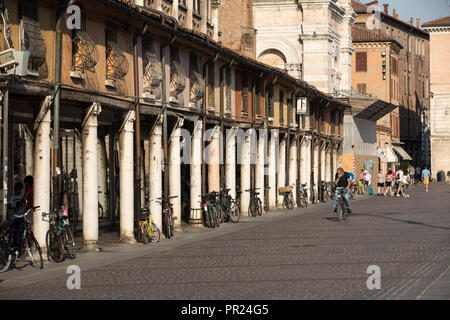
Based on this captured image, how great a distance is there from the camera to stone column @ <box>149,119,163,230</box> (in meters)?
26.3

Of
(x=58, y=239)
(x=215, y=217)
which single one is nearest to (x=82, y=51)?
(x=58, y=239)

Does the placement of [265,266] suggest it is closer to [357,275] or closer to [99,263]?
[357,275]

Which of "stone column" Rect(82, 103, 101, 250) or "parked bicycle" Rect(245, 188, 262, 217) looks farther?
"parked bicycle" Rect(245, 188, 262, 217)

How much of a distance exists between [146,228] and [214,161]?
9191 mm

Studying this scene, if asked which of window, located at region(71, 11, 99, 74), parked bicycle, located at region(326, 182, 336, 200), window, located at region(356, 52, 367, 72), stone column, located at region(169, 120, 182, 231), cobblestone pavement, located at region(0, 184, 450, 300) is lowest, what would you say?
cobblestone pavement, located at region(0, 184, 450, 300)

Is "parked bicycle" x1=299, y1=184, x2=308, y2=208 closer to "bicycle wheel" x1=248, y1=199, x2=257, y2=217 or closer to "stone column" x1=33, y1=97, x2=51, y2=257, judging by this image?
"bicycle wheel" x1=248, y1=199, x2=257, y2=217

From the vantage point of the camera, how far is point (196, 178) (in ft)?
101

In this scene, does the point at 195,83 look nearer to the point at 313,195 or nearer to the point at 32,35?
the point at 32,35

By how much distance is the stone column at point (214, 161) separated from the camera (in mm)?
33188

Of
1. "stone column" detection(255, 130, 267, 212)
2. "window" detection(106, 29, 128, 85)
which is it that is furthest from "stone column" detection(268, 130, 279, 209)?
"window" detection(106, 29, 128, 85)

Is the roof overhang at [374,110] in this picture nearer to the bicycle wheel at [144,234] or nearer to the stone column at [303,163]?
the stone column at [303,163]

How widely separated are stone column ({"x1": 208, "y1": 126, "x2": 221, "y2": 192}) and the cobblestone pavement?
18.9 feet

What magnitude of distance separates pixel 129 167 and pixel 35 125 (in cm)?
489
